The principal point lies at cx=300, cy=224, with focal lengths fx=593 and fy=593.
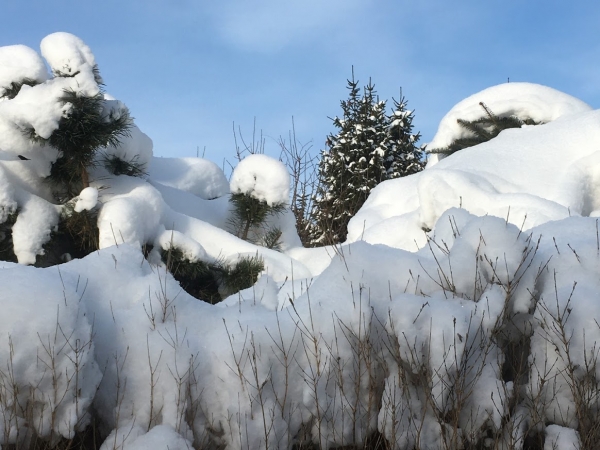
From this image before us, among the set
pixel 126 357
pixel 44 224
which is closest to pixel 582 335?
pixel 126 357

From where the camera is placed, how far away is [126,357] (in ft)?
8.39

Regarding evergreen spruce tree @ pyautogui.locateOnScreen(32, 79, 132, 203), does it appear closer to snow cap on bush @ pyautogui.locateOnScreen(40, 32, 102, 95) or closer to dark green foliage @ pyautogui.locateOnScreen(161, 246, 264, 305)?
snow cap on bush @ pyautogui.locateOnScreen(40, 32, 102, 95)

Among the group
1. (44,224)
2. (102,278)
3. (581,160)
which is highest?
(581,160)

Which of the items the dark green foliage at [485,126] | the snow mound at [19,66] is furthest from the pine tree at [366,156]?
the snow mound at [19,66]

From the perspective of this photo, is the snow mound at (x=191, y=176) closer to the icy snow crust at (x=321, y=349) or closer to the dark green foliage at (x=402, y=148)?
the icy snow crust at (x=321, y=349)

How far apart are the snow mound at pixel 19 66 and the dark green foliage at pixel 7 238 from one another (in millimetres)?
1192

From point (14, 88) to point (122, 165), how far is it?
42.7 inches

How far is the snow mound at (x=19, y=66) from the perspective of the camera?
4996mm

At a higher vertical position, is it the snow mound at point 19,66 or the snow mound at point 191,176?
the snow mound at point 19,66

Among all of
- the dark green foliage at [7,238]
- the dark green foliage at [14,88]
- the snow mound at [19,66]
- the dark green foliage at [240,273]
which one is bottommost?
Answer: the dark green foliage at [240,273]

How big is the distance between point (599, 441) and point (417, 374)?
2.76 ft

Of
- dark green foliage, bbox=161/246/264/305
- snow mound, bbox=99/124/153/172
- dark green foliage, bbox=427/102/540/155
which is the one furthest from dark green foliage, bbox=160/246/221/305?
dark green foliage, bbox=427/102/540/155

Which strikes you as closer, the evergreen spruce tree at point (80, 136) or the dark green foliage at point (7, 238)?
the dark green foliage at point (7, 238)

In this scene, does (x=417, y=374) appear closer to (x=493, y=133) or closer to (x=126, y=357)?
(x=126, y=357)
